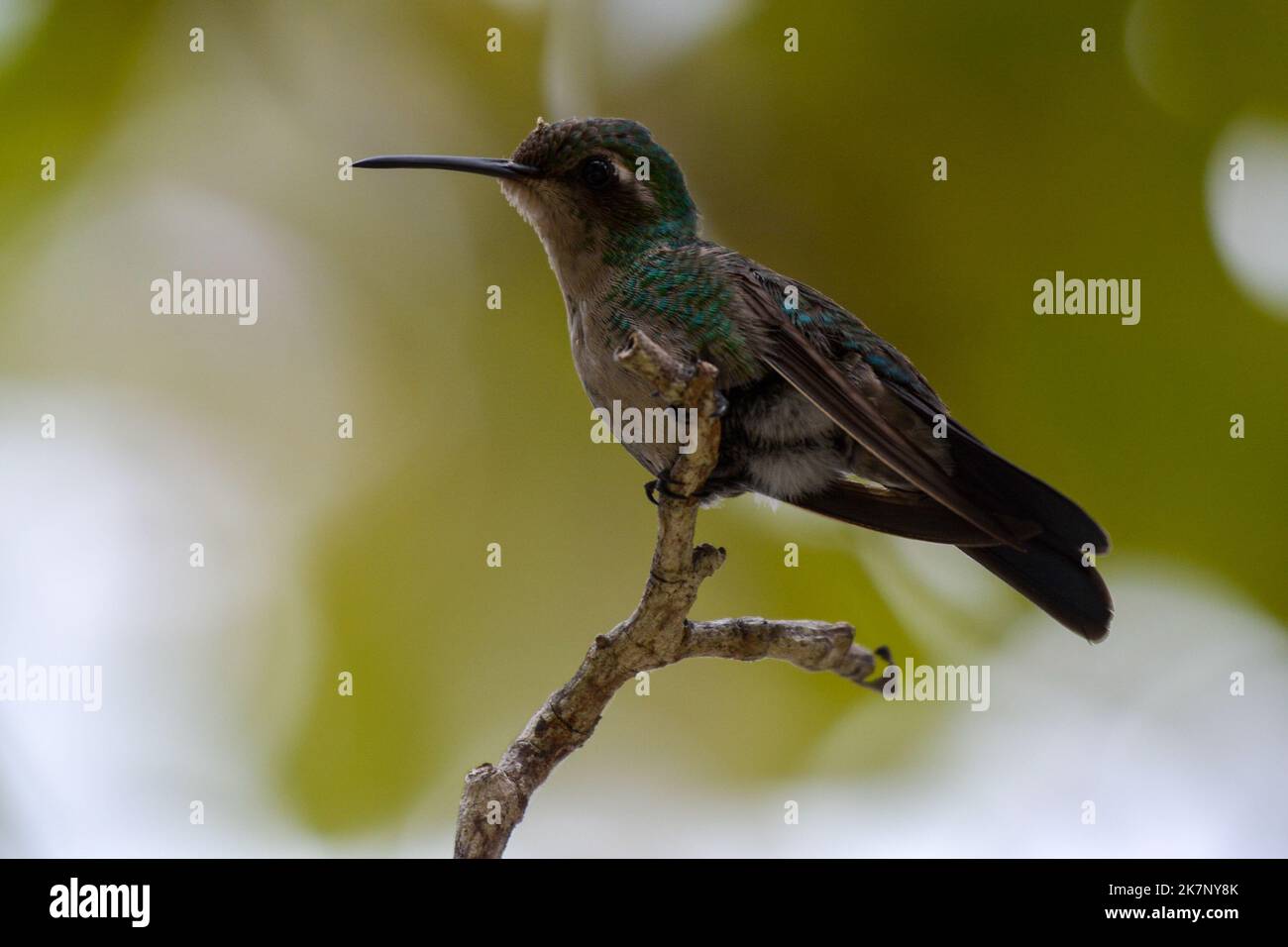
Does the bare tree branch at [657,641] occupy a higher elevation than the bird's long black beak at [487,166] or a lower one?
lower

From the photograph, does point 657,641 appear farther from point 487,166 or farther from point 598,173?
point 487,166

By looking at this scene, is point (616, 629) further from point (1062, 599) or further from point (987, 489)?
point (1062, 599)

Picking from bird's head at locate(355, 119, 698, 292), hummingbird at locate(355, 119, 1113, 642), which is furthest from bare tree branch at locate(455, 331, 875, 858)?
bird's head at locate(355, 119, 698, 292)

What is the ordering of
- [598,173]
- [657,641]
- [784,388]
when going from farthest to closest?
[598,173], [784,388], [657,641]

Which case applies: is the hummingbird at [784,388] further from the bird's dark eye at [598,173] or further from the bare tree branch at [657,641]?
the bare tree branch at [657,641]

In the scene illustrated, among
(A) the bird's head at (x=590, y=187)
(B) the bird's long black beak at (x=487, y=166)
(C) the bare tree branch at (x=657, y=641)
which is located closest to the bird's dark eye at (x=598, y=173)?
(A) the bird's head at (x=590, y=187)

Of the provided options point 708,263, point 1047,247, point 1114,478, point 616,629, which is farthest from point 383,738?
point 1047,247

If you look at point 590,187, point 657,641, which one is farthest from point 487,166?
point 657,641
